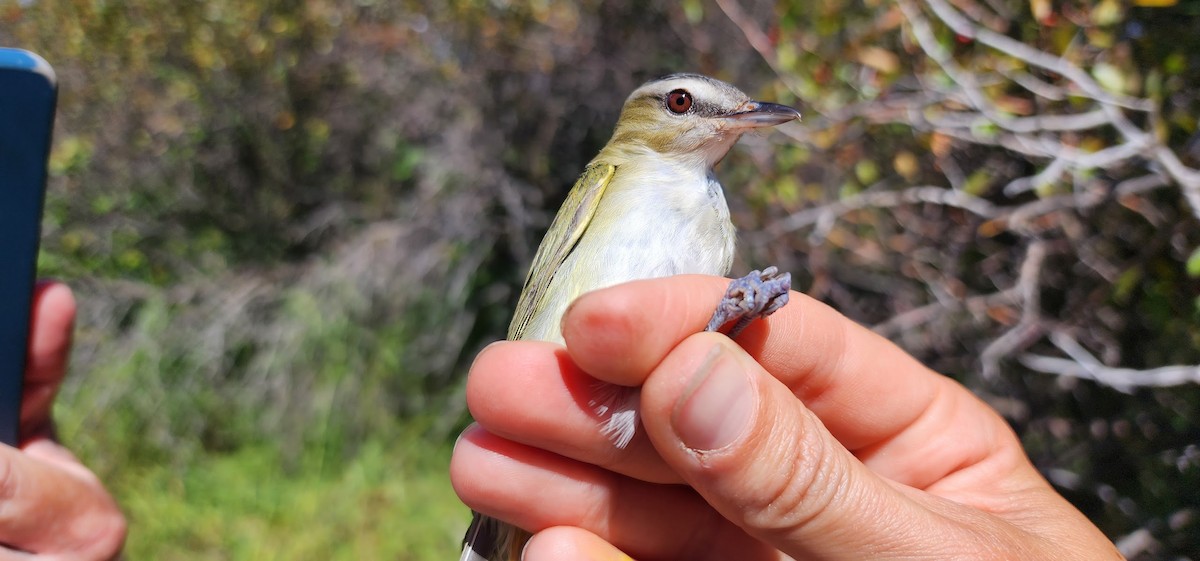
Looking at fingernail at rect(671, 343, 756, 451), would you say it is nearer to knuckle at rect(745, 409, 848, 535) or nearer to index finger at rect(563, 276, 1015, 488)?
knuckle at rect(745, 409, 848, 535)

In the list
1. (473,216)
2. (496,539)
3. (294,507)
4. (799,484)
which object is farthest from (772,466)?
(473,216)

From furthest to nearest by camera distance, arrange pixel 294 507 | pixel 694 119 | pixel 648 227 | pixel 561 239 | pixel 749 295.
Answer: pixel 294 507, pixel 694 119, pixel 561 239, pixel 648 227, pixel 749 295

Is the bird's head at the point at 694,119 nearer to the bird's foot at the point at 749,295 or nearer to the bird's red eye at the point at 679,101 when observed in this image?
the bird's red eye at the point at 679,101

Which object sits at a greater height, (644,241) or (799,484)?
(644,241)

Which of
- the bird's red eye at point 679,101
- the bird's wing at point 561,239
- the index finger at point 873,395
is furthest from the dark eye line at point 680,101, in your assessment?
the index finger at point 873,395

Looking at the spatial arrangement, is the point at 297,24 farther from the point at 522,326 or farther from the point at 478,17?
the point at 522,326

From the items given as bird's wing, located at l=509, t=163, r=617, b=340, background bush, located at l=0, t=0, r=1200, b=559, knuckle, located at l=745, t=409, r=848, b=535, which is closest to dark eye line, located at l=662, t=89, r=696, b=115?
bird's wing, located at l=509, t=163, r=617, b=340

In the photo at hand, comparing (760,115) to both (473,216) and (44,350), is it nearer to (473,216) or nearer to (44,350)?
(44,350)
